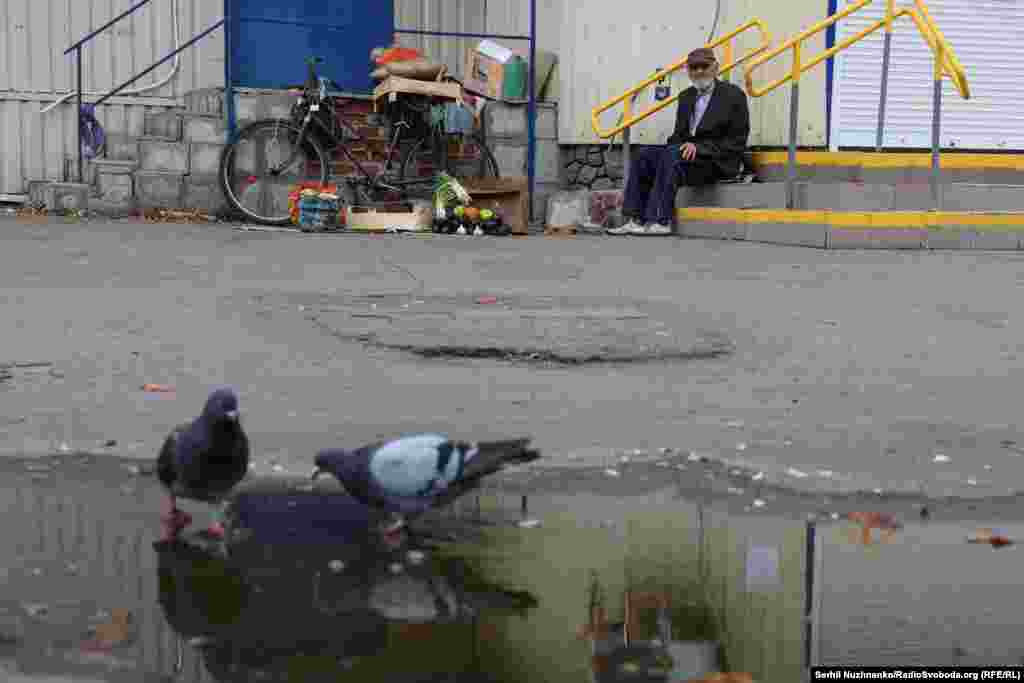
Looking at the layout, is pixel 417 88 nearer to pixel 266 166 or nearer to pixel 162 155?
pixel 266 166

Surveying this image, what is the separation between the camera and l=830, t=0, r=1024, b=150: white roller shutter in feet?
40.5

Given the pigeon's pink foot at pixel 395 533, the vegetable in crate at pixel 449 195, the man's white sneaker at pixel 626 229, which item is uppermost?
the vegetable in crate at pixel 449 195

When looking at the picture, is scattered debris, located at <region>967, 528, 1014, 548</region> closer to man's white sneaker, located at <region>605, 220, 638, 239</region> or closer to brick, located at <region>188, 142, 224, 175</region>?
man's white sneaker, located at <region>605, 220, 638, 239</region>

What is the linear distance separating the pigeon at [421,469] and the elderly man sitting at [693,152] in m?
8.38

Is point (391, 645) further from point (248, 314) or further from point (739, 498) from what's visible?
point (248, 314)

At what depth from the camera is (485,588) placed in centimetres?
334

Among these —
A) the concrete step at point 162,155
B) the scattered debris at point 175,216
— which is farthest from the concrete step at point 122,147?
the scattered debris at point 175,216

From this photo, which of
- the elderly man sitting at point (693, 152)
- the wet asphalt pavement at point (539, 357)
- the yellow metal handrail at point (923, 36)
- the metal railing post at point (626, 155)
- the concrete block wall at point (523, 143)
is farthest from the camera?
the concrete block wall at point (523, 143)

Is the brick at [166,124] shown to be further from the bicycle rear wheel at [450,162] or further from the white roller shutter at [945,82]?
the white roller shutter at [945,82]

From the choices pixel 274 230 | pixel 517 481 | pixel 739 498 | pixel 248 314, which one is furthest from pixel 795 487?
pixel 274 230

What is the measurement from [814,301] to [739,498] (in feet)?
11.9

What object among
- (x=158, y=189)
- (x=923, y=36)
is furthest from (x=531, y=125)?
(x=923, y=36)

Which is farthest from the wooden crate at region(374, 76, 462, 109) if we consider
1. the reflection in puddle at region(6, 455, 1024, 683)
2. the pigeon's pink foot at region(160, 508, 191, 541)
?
the pigeon's pink foot at region(160, 508, 191, 541)

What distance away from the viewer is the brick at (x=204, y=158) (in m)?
12.1
